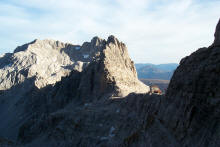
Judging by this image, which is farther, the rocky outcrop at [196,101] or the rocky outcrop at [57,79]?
the rocky outcrop at [57,79]

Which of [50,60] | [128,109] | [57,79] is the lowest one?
[128,109]

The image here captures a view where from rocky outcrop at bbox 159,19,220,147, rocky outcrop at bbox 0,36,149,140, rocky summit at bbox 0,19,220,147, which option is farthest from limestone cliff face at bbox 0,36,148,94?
rocky outcrop at bbox 159,19,220,147

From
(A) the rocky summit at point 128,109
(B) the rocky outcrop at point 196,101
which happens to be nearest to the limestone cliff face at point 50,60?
(A) the rocky summit at point 128,109

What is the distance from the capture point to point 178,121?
19.8 m

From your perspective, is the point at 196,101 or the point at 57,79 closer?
the point at 196,101

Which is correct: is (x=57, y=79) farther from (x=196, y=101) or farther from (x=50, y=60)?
(x=196, y=101)

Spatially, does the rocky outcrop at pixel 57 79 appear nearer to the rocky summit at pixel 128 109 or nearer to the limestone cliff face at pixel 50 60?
the limestone cliff face at pixel 50 60

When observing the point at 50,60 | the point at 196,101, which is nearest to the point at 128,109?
the point at 196,101

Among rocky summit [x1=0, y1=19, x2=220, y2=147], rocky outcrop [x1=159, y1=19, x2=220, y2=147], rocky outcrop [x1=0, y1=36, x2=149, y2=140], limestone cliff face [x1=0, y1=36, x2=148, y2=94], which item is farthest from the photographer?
limestone cliff face [x1=0, y1=36, x2=148, y2=94]

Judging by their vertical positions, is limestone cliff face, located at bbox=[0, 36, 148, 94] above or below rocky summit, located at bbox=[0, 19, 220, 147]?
above

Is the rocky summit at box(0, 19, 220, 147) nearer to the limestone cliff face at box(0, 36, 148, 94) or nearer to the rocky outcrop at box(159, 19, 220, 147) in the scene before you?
the rocky outcrop at box(159, 19, 220, 147)

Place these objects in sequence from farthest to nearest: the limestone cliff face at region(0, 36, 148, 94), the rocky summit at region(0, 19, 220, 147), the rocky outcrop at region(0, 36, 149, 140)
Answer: the limestone cliff face at region(0, 36, 148, 94), the rocky outcrop at region(0, 36, 149, 140), the rocky summit at region(0, 19, 220, 147)

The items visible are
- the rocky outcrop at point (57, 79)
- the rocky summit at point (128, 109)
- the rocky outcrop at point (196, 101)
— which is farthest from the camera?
the rocky outcrop at point (57, 79)

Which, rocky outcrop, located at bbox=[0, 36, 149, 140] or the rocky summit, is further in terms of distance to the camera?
rocky outcrop, located at bbox=[0, 36, 149, 140]
